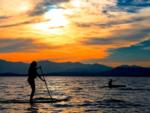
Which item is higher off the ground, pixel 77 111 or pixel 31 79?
pixel 31 79

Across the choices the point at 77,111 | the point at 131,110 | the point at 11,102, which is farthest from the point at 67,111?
the point at 11,102

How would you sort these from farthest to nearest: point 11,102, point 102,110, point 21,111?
point 11,102, point 102,110, point 21,111

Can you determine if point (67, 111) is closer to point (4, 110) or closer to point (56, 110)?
point (56, 110)

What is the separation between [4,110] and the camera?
22.2 m

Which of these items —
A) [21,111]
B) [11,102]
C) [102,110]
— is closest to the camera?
[21,111]

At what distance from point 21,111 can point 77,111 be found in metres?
3.32

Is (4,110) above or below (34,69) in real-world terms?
below

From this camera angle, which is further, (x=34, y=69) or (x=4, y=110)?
(x=34, y=69)

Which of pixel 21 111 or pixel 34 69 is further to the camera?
pixel 34 69

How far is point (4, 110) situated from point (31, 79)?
17.5 feet

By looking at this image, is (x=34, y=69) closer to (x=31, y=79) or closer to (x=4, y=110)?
(x=31, y=79)

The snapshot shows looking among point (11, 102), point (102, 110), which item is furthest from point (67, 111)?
point (11, 102)

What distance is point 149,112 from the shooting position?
23.1 m

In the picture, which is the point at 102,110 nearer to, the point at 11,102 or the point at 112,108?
the point at 112,108
